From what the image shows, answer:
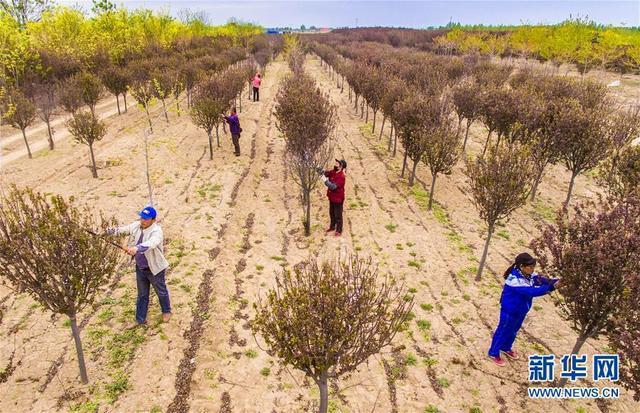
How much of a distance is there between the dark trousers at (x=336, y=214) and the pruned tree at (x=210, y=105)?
351 inches

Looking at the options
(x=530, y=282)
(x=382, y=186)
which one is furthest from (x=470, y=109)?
(x=530, y=282)

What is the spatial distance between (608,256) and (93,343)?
9.92 metres

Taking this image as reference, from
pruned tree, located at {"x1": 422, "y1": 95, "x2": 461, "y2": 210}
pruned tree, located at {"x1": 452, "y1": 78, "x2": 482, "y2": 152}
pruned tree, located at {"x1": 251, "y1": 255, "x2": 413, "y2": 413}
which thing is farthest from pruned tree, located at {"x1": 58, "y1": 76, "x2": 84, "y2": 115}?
pruned tree, located at {"x1": 251, "y1": 255, "x2": 413, "y2": 413}

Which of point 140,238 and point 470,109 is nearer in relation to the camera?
point 140,238

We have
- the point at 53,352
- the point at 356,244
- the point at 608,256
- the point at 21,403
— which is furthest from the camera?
the point at 356,244

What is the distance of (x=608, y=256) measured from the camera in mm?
6098

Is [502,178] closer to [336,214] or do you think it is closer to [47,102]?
[336,214]

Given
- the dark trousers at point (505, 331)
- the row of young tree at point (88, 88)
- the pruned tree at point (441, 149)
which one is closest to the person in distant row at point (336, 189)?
the pruned tree at point (441, 149)

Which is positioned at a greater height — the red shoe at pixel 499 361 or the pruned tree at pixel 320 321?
the pruned tree at pixel 320 321

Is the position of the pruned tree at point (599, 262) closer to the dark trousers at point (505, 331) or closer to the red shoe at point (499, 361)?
the dark trousers at point (505, 331)

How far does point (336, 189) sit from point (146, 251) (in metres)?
6.29

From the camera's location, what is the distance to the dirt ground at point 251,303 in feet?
24.1

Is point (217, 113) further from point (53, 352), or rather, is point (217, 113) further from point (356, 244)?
point (53, 352)

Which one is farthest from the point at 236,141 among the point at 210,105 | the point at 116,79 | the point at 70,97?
the point at 116,79
